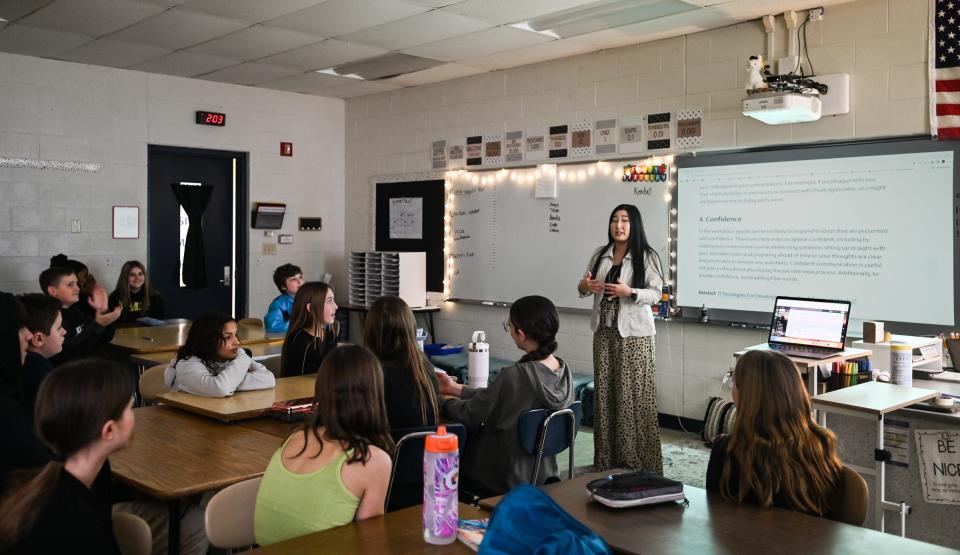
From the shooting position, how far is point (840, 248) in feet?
17.3

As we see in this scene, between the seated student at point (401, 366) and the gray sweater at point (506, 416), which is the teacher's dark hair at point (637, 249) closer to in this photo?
the gray sweater at point (506, 416)

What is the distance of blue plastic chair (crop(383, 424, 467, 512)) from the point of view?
2.88 metres

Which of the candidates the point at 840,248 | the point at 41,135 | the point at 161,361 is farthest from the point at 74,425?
the point at 41,135

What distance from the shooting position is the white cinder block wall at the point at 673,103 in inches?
197

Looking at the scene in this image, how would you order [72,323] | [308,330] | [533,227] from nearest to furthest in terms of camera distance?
1. [308,330]
2. [72,323]
3. [533,227]

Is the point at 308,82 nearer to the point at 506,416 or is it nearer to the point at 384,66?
the point at 384,66

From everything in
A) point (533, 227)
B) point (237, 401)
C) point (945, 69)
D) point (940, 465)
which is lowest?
point (940, 465)

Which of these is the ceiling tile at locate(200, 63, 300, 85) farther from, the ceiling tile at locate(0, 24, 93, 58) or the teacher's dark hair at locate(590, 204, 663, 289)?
the teacher's dark hair at locate(590, 204, 663, 289)

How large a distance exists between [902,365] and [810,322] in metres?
0.74

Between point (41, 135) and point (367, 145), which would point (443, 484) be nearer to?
point (41, 135)

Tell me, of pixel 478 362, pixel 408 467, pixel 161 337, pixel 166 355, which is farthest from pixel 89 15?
pixel 408 467

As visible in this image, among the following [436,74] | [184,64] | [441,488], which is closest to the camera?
[441,488]

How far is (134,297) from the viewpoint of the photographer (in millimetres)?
6707

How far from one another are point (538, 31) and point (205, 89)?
354 centimetres
